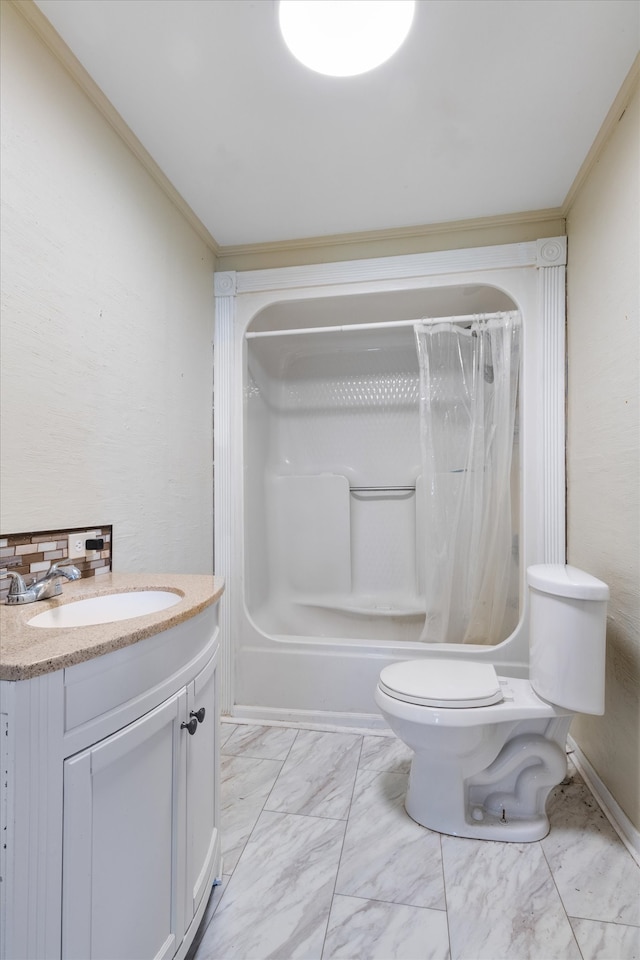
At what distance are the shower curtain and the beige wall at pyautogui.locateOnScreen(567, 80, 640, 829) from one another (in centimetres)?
29

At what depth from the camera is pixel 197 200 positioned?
6.52ft

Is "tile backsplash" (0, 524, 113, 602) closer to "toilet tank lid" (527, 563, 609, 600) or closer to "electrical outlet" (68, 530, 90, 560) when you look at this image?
"electrical outlet" (68, 530, 90, 560)

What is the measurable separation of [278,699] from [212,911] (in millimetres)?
1006

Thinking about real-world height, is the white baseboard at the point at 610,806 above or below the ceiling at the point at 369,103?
below

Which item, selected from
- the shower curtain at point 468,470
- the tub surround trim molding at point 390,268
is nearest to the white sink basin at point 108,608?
the shower curtain at point 468,470

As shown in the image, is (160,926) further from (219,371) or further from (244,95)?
(244,95)

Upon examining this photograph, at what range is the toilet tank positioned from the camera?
1.41 metres

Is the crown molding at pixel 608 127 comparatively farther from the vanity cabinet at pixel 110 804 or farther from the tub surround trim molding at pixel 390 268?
the vanity cabinet at pixel 110 804

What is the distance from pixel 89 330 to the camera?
1.42m

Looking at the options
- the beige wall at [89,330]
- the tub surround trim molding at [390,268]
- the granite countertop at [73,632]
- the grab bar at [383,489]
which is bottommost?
the granite countertop at [73,632]

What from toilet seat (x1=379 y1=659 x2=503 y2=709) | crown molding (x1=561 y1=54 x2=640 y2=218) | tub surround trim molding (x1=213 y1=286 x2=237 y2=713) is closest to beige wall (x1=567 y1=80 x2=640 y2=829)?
crown molding (x1=561 y1=54 x2=640 y2=218)

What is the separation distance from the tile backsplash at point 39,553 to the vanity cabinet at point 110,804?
1.64 feet

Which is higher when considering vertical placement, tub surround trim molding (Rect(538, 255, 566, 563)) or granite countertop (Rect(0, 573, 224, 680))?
tub surround trim molding (Rect(538, 255, 566, 563))

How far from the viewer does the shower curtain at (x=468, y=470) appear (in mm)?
2082
